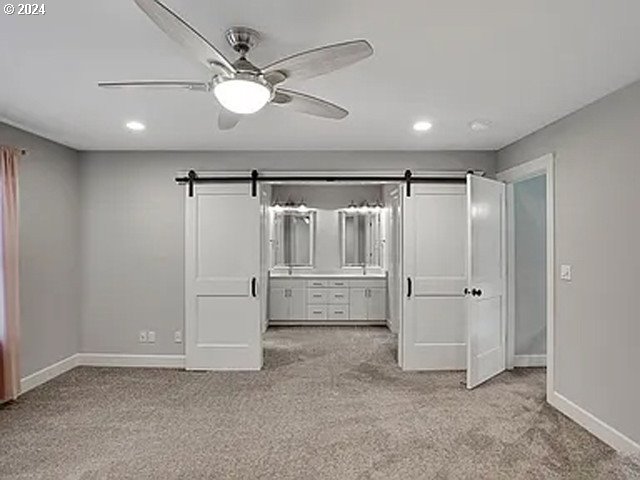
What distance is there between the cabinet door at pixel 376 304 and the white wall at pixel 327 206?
0.88m

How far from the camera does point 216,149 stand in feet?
18.0

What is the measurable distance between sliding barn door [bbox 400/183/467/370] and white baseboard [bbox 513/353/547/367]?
0.57 m

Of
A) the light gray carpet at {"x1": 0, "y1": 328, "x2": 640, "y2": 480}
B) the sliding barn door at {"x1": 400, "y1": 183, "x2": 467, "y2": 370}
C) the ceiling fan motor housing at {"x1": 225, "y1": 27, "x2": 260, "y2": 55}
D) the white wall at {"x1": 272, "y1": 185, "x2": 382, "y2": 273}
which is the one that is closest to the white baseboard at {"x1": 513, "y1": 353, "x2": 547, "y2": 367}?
the light gray carpet at {"x1": 0, "y1": 328, "x2": 640, "y2": 480}

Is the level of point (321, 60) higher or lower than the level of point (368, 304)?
higher

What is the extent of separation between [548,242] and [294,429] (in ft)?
8.65

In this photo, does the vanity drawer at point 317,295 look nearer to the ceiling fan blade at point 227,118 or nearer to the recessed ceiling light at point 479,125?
the recessed ceiling light at point 479,125

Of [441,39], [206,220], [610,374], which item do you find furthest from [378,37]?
[206,220]

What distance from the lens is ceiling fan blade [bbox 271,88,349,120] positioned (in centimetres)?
269

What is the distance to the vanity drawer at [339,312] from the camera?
8.35 meters

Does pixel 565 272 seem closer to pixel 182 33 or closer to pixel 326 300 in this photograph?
pixel 182 33

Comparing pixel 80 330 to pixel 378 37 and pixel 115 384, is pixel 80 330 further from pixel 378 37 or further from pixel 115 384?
pixel 378 37

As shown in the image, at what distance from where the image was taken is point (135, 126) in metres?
4.46

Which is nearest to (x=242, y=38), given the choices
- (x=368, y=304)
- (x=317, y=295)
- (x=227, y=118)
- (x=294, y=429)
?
(x=227, y=118)

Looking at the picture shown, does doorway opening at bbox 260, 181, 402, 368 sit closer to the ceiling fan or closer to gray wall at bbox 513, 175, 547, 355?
gray wall at bbox 513, 175, 547, 355
